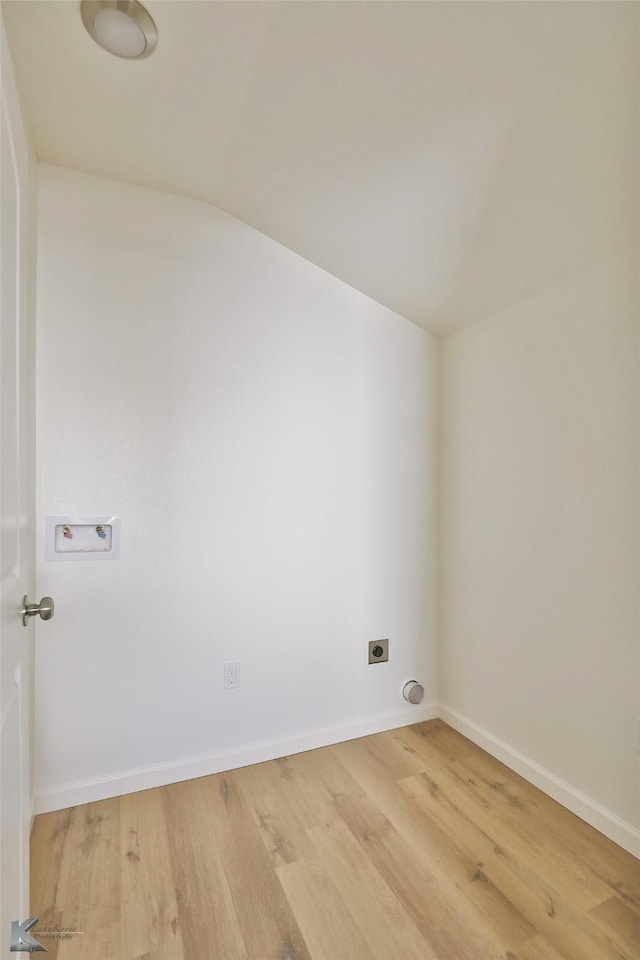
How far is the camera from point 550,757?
72.9 inches

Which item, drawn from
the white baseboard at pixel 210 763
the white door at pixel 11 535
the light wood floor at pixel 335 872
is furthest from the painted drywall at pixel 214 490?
the white door at pixel 11 535

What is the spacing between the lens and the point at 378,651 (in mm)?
2322

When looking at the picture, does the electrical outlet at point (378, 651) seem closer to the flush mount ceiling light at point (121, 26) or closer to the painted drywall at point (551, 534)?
Result: the painted drywall at point (551, 534)

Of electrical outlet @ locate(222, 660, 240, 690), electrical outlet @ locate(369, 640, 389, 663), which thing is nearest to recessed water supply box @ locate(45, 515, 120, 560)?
electrical outlet @ locate(222, 660, 240, 690)

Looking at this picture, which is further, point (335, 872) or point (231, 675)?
point (231, 675)

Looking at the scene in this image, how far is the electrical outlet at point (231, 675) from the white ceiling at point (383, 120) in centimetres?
181

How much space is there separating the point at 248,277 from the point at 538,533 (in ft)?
5.29

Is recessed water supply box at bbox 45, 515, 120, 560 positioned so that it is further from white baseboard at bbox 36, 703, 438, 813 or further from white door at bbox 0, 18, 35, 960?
white baseboard at bbox 36, 703, 438, 813

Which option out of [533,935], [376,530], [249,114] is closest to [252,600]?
[376,530]

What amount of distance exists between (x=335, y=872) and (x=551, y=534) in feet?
4.50

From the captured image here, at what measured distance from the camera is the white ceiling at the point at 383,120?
1141 millimetres

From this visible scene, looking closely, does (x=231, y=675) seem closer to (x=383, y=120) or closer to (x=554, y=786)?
(x=554, y=786)

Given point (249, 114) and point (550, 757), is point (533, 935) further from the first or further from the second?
point (249, 114)

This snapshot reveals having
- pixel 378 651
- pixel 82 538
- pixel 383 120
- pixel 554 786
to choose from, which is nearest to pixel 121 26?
pixel 383 120
